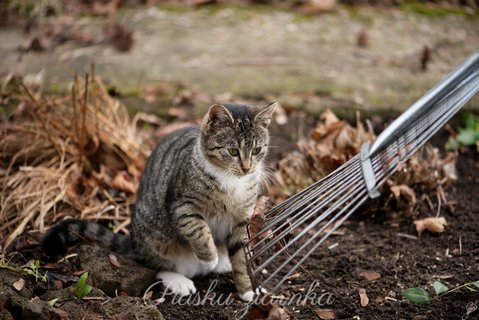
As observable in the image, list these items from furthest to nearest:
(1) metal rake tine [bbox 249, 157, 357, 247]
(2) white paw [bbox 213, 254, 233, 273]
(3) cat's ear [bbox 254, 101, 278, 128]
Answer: (2) white paw [bbox 213, 254, 233, 273]
(3) cat's ear [bbox 254, 101, 278, 128]
(1) metal rake tine [bbox 249, 157, 357, 247]

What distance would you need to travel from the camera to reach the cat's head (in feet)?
10.9

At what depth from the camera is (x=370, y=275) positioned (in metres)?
3.42

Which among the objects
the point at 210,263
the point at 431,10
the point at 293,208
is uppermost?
the point at 293,208

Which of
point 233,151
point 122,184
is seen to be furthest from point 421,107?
point 122,184

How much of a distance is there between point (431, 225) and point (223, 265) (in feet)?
4.62

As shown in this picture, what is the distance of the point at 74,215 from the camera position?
4.10 m

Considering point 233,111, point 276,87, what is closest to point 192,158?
point 233,111

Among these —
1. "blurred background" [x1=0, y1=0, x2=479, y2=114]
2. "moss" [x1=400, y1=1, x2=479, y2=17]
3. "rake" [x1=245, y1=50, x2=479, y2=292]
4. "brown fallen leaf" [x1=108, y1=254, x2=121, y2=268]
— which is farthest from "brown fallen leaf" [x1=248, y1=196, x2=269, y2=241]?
"moss" [x1=400, y1=1, x2=479, y2=17]

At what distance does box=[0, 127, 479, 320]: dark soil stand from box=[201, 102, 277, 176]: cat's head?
0.77m

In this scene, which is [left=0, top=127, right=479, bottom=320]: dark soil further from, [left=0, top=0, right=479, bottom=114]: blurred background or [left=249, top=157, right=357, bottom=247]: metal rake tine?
[left=0, top=0, right=479, bottom=114]: blurred background

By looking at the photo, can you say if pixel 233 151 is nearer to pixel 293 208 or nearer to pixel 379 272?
pixel 293 208

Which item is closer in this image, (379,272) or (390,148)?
(390,148)

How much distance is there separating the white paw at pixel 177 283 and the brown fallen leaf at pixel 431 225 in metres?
1.55

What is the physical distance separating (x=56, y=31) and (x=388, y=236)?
4933mm
